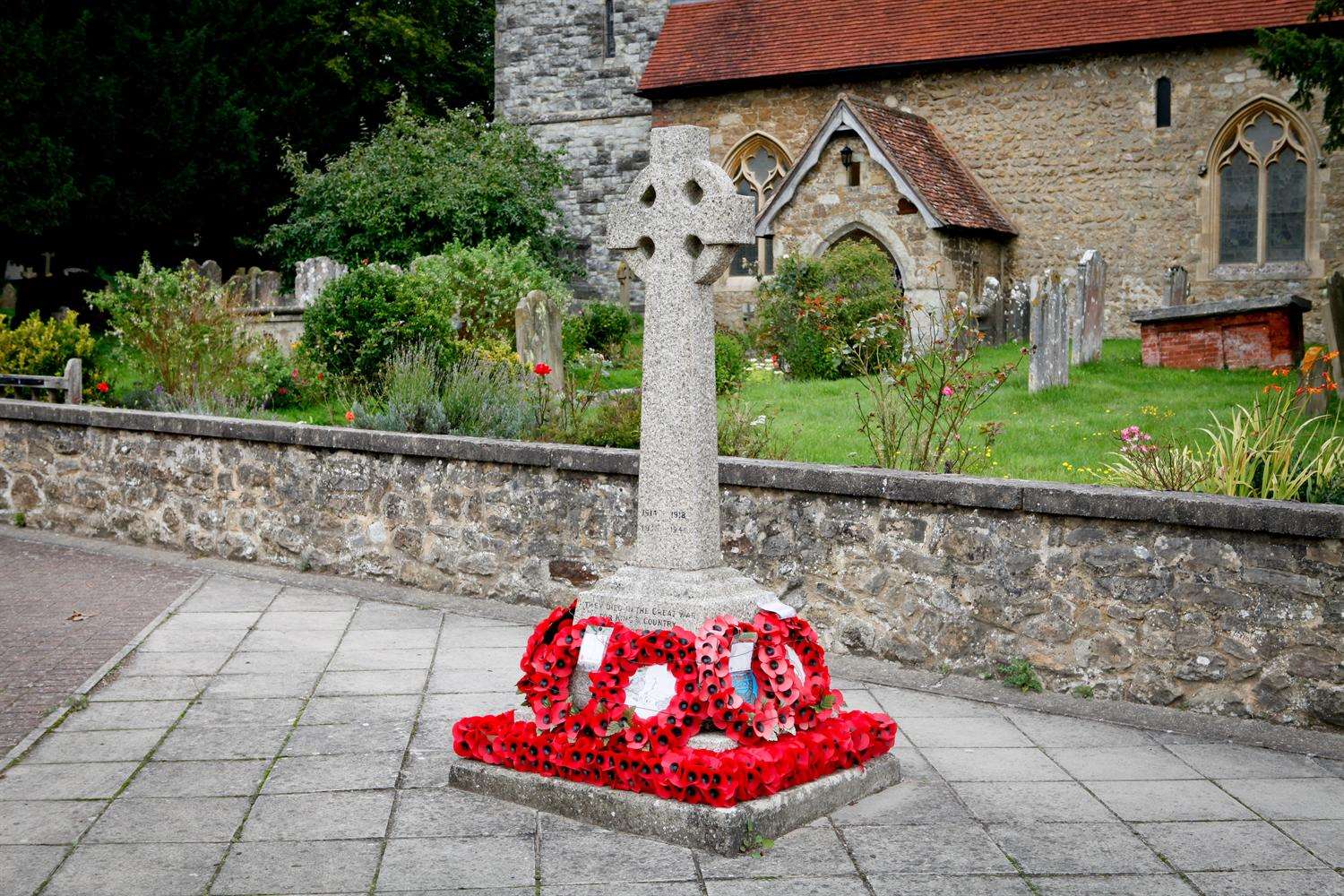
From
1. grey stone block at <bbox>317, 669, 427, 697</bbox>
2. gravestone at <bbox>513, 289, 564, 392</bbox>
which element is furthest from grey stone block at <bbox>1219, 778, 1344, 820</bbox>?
gravestone at <bbox>513, 289, 564, 392</bbox>

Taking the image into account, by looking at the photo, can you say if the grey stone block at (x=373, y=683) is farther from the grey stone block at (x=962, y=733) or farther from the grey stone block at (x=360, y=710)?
the grey stone block at (x=962, y=733)

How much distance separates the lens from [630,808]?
17.3ft

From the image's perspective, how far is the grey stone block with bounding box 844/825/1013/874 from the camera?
4828 mm

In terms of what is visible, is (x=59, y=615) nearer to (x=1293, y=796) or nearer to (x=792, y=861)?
(x=792, y=861)

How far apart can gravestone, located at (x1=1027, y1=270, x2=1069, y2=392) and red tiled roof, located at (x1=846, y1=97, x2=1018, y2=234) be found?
5624mm

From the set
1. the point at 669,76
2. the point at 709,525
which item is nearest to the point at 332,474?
the point at 709,525

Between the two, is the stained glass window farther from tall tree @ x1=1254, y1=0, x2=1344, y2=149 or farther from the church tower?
tall tree @ x1=1254, y1=0, x2=1344, y2=149

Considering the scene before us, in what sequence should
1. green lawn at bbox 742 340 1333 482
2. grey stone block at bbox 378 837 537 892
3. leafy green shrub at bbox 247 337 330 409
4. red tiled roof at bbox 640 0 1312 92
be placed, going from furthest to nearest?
red tiled roof at bbox 640 0 1312 92, leafy green shrub at bbox 247 337 330 409, green lawn at bbox 742 340 1333 482, grey stone block at bbox 378 837 537 892

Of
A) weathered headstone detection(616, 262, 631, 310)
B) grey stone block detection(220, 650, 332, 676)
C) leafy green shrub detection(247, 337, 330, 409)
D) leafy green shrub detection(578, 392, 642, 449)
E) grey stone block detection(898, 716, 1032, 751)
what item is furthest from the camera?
weathered headstone detection(616, 262, 631, 310)

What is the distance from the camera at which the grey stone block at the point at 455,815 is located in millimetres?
5234

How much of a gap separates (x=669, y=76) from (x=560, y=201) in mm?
4259

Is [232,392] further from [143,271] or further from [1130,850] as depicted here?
[1130,850]

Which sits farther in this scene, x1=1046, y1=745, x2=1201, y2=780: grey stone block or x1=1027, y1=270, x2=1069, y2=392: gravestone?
x1=1027, y1=270, x2=1069, y2=392: gravestone

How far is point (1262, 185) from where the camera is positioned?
68.6 ft
